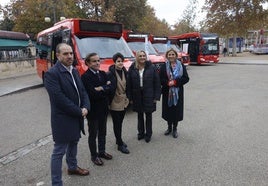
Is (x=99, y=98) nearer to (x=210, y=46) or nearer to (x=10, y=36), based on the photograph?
(x=210, y=46)

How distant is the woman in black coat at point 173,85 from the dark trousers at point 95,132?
1676 millimetres

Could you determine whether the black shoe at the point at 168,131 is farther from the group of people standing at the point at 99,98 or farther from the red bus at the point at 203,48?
the red bus at the point at 203,48

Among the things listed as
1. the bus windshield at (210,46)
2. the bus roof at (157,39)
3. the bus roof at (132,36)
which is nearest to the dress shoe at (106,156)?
the bus roof at (132,36)

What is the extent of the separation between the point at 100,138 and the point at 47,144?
4.85 feet

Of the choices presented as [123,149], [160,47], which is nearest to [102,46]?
[123,149]

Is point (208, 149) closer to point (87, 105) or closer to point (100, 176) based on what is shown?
point (100, 176)

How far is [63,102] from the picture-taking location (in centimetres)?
320

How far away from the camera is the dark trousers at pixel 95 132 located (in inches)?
162

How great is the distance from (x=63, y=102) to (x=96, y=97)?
32.6 inches

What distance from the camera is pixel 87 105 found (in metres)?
3.57

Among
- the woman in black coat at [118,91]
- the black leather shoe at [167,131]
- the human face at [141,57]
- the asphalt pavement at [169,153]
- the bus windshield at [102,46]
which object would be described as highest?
the bus windshield at [102,46]

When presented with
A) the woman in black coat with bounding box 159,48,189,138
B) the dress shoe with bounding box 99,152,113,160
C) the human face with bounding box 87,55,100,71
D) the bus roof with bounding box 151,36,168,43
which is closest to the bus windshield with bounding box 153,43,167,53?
the bus roof with bounding box 151,36,168,43

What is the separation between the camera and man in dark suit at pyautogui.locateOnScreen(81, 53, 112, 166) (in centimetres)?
394

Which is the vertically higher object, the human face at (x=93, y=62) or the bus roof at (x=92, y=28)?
the bus roof at (x=92, y=28)
